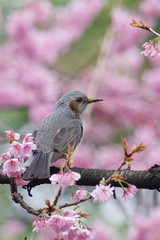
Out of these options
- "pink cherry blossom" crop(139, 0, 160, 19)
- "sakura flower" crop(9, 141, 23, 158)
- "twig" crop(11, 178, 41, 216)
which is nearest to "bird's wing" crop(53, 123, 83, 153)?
"twig" crop(11, 178, 41, 216)

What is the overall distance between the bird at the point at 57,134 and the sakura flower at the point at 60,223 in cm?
52

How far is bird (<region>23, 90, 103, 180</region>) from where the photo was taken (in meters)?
2.88

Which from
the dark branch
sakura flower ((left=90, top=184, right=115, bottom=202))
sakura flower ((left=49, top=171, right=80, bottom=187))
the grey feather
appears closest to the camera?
sakura flower ((left=90, top=184, right=115, bottom=202))

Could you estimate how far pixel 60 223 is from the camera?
81.9 inches

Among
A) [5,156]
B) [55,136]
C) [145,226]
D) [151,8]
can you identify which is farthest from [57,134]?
[151,8]

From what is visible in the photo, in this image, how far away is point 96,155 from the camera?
6.68 meters

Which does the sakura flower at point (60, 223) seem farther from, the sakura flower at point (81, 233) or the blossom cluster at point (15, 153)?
the blossom cluster at point (15, 153)

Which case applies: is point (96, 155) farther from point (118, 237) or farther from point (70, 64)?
point (70, 64)

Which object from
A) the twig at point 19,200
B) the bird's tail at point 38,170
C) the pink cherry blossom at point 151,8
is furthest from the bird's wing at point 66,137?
the pink cherry blossom at point 151,8

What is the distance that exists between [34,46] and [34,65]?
269 millimetres

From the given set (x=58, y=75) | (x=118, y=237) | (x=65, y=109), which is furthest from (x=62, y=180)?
(x=58, y=75)

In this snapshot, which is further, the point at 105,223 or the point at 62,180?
the point at 105,223

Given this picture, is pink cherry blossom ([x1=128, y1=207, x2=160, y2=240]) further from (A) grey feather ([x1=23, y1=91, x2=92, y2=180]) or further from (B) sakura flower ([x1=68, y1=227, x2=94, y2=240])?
(B) sakura flower ([x1=68, y1=227, x2=94, y2=240])

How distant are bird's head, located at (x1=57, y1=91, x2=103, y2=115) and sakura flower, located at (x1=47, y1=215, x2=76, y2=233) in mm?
2181
